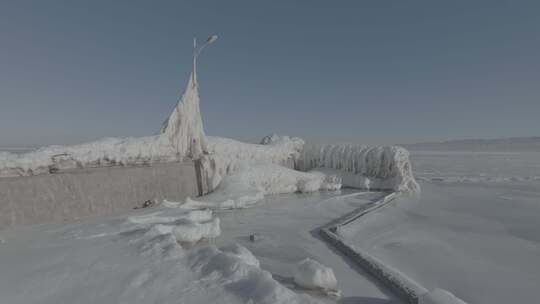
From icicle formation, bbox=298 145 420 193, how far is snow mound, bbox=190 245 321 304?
528 inches

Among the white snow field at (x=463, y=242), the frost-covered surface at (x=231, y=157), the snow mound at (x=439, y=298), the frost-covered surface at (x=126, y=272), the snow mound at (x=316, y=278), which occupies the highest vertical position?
the frost-covered surface at (x=231, y=157)

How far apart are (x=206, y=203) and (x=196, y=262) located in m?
6.63

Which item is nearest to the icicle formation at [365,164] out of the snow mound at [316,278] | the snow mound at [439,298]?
the snow mound at [316,278]

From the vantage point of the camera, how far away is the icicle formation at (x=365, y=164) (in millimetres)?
16203

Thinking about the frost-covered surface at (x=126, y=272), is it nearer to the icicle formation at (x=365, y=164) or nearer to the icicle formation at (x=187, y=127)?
the icicle formation at (x=187, y=127)

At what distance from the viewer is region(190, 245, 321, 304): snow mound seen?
3.24 meters

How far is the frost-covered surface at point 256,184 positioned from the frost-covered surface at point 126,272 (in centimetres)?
487

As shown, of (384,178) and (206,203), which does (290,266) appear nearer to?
(206,203)

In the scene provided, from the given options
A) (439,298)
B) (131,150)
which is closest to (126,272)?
(439,298)

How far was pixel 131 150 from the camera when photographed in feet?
33.9

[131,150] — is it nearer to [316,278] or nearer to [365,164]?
[316,278]

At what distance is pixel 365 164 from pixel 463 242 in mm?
10952

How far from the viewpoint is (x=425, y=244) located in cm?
669

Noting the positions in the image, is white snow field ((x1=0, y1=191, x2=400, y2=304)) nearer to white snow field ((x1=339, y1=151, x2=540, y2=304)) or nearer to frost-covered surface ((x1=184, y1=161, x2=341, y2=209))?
white snow field ((x1=339, y1=151, x2=540, y2=304))
